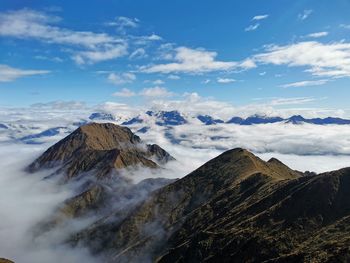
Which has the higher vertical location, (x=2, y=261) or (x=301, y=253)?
(x=301, y=253)

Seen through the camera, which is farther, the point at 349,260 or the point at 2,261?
the point at 2,261

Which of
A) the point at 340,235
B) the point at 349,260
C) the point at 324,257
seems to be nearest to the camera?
the point at 349,260

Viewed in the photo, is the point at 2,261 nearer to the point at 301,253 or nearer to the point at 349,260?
the point at 301,253

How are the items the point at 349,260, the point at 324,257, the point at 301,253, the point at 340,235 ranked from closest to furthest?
1. the point at 349,260
2. the point at 324,257
3. the point at 301,253
4. the point at 340,235

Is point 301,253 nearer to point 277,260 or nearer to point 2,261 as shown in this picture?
point 277,260

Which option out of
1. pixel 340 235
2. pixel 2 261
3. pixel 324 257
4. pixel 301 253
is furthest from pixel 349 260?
pixel 2 261

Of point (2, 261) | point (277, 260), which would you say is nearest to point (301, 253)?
point (277, 260)

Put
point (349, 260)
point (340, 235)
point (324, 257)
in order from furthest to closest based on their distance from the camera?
point (340, 235) → point (324, 257) → point (349, 260)

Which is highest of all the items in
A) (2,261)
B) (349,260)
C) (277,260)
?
(349,260)

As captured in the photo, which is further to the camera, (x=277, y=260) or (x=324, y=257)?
(x=277, y=260)
